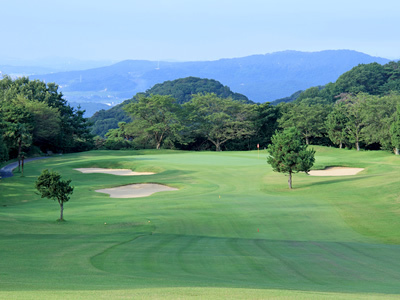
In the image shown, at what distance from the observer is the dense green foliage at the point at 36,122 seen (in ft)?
213

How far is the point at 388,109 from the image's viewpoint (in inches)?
3199

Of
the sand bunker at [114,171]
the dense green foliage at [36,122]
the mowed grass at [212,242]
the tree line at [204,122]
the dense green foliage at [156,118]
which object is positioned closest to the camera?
the mowed grass at [212,242]

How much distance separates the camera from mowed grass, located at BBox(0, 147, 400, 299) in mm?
10328

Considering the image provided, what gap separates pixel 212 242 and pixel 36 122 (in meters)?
65.2

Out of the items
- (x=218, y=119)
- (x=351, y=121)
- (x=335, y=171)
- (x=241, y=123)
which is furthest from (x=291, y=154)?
(x=218, y=119)

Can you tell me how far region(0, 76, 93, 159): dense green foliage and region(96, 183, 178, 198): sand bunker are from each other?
1872cm

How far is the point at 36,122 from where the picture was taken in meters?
76.9

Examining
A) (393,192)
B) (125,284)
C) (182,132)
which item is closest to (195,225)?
(125,284)

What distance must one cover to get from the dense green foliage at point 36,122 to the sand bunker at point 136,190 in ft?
61.4

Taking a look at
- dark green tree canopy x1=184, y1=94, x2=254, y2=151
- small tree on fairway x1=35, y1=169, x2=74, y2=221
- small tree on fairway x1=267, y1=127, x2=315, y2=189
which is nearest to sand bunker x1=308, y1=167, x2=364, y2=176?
small tree on fairway x1=267, y1=127, x2=315, y2=189

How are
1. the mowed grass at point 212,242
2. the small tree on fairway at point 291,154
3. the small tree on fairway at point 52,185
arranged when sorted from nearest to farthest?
the mowed grass at point 212,242, the small tree on fairway at point 52,185, the small tree on fairway at point 291,154

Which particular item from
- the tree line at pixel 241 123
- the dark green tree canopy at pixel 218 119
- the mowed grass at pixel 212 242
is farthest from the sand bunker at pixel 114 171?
the dark green tree canopy at pixel 218 119

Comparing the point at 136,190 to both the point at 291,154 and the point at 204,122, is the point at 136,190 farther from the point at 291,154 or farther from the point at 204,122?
the point at 204,122

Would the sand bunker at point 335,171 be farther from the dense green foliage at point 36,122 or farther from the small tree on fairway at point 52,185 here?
the dense green foliage at point 36,122
